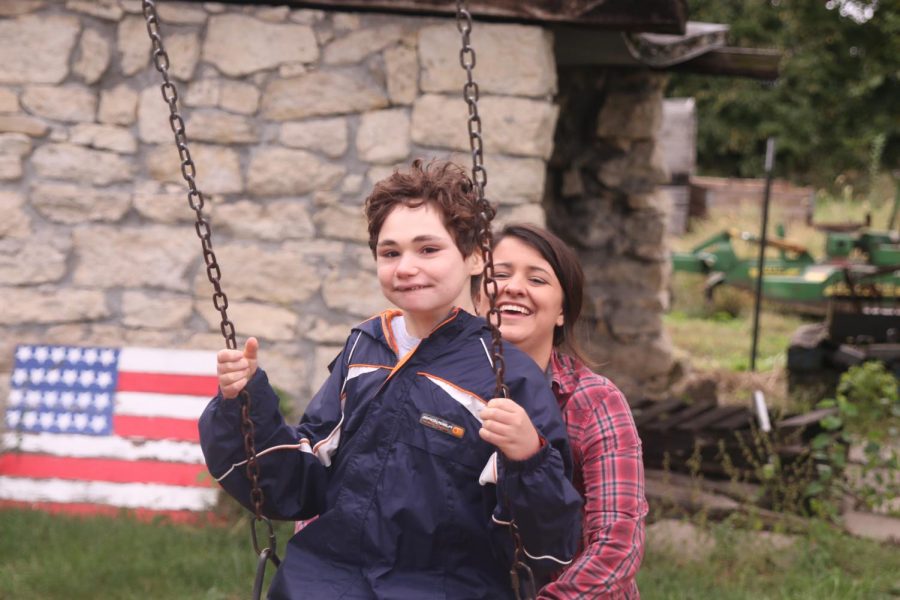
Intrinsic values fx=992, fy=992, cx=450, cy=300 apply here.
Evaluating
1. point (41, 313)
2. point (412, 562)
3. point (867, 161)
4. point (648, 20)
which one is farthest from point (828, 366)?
point (867, 161)

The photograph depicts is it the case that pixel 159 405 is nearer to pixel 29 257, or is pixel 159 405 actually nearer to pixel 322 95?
pixel 29 257

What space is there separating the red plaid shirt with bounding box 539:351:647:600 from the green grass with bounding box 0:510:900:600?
1.61 m

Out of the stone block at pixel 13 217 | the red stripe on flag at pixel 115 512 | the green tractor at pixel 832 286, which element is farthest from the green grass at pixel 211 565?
the green tractor at pixel 832 286

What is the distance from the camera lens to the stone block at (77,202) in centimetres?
438

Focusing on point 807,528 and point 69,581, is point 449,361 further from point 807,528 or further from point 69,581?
point 807,528

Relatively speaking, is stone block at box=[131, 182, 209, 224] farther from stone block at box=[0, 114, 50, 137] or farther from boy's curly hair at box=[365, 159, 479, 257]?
boy's curly hair at box=[365, 159, 479, 257]

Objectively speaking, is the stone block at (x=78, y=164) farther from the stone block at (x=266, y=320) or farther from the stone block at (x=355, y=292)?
the stone block at (x=355, y=292)

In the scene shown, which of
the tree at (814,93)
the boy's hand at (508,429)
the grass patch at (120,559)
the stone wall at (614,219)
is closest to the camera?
the boy's hand at (508,429)

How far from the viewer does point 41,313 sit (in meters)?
4.45

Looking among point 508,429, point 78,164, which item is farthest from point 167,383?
point 508,429

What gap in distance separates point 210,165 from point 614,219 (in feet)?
10.3

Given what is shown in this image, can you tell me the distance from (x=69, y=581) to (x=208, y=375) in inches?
45.5

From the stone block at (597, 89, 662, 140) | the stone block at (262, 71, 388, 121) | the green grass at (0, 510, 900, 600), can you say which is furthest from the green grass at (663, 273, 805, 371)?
the stone block at (262, 71, 388, 121)

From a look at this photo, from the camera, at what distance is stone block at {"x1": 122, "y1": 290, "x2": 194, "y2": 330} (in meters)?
4.45
